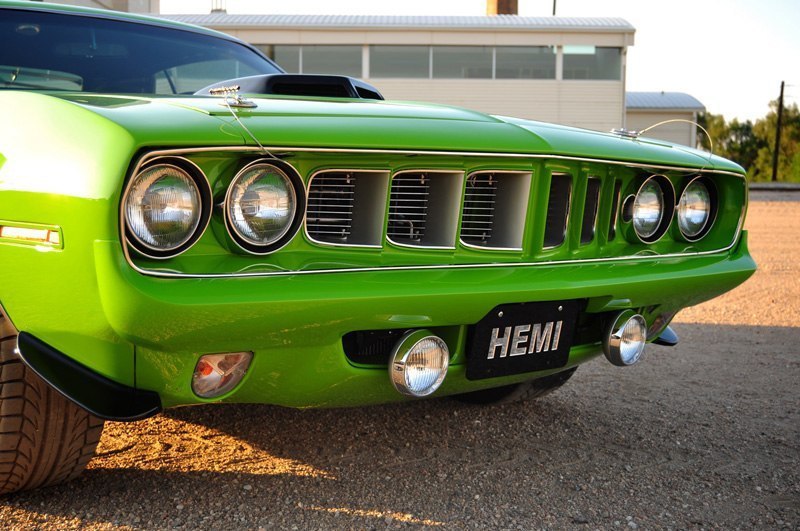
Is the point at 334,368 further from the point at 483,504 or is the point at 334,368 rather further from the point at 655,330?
the point at 655,330

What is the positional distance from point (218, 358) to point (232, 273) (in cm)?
24

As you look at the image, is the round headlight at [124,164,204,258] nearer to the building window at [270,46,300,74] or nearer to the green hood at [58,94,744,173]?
the green hood at [58,94,744,173]

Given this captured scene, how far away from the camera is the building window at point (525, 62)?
22562 millimetres

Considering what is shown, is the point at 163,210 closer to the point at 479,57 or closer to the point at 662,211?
the point at 662,211

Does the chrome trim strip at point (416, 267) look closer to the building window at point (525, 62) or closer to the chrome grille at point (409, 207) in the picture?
the chrome grille at point (409, 207)

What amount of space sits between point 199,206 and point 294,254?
27 cm

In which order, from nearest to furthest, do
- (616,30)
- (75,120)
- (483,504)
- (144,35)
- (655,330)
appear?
(75,120) < (483,504) < (655,330) < (144,35) < (616,30)

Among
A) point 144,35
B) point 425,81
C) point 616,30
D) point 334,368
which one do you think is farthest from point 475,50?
point 334,368

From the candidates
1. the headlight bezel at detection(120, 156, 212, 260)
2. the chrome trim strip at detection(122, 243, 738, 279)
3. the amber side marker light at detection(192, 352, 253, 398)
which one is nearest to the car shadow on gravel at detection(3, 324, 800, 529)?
the amber side marker light at detection(192, 352, 253, 398)

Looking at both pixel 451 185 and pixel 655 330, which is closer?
pixel 451 185

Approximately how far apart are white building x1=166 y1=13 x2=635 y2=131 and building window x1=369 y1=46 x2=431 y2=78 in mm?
27

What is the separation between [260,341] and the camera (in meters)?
1.99

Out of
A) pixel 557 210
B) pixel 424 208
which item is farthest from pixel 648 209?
pixel 424 208

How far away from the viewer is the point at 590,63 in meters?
22.5
